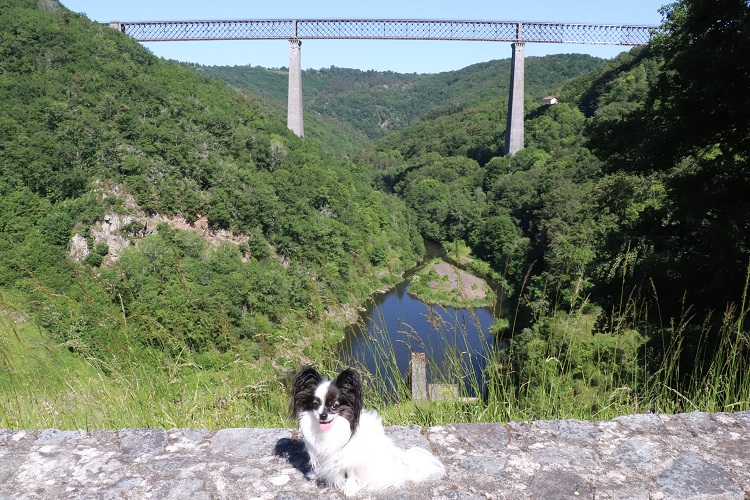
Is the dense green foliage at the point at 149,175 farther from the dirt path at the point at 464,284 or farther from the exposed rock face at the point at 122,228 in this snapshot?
the dirt path at the point at 464,284

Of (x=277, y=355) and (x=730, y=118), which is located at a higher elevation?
(x=730, y=118)

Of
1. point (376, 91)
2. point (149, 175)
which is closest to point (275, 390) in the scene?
point (149, 175)

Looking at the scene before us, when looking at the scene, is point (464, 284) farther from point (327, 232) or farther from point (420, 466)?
point (327, 232)

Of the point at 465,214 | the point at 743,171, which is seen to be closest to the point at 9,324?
the point at 743,171

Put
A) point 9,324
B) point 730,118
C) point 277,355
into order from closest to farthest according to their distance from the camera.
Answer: point 9,324 < point 277,355 < point 730,118

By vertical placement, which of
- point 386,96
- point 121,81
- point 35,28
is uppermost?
point 386,96

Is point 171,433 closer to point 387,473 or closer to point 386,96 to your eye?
point 387,473

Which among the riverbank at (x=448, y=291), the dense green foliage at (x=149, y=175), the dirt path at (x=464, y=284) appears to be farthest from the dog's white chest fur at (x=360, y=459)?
the dense green foliage at (x=149, y=175)
